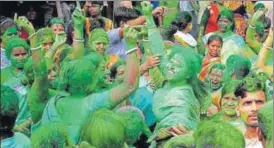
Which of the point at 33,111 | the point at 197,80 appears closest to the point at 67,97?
the point at 33,111

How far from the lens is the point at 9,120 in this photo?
192 inches

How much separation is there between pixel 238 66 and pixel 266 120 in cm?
52

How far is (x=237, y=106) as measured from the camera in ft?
16.5

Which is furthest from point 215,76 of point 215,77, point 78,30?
point 78,30

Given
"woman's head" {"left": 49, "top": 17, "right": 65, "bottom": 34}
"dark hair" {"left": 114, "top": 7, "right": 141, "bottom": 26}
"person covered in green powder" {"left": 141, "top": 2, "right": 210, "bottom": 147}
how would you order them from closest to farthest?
1. "person covered in green powder" {"left": 141, "top": 2, "right": 210, "bottom": 147}
2. "dark hair" {"left": 114, "top": 7, "right": 141, "bottom": 26}
3. "woman's head" {"left": 49, "top": 17, "right": 65, "bottom": 34}

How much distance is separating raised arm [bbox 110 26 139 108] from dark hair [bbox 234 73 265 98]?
1.65 feet

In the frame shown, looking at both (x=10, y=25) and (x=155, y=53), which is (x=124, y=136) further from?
(x=10, y=25)

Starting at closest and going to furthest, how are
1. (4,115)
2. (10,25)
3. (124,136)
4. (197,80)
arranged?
(124,136) < (4,115) < (197,80) < (10,25)

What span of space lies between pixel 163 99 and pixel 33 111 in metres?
0.69

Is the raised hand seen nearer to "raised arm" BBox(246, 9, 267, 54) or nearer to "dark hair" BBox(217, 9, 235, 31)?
"raised arm" BBox(246, 9, 267, 54)

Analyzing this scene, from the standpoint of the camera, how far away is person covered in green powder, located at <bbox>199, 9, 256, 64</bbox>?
5.41m

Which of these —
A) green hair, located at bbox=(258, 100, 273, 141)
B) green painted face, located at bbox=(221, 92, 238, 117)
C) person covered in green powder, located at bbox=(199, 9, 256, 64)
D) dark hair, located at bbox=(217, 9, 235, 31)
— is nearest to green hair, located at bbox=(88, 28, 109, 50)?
person covered in green powder, located at bbox=(199, 9, 256, 64)

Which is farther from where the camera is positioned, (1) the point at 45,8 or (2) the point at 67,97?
(1) the point at 45,8

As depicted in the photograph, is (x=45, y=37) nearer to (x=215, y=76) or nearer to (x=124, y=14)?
(x=124, y=14)
